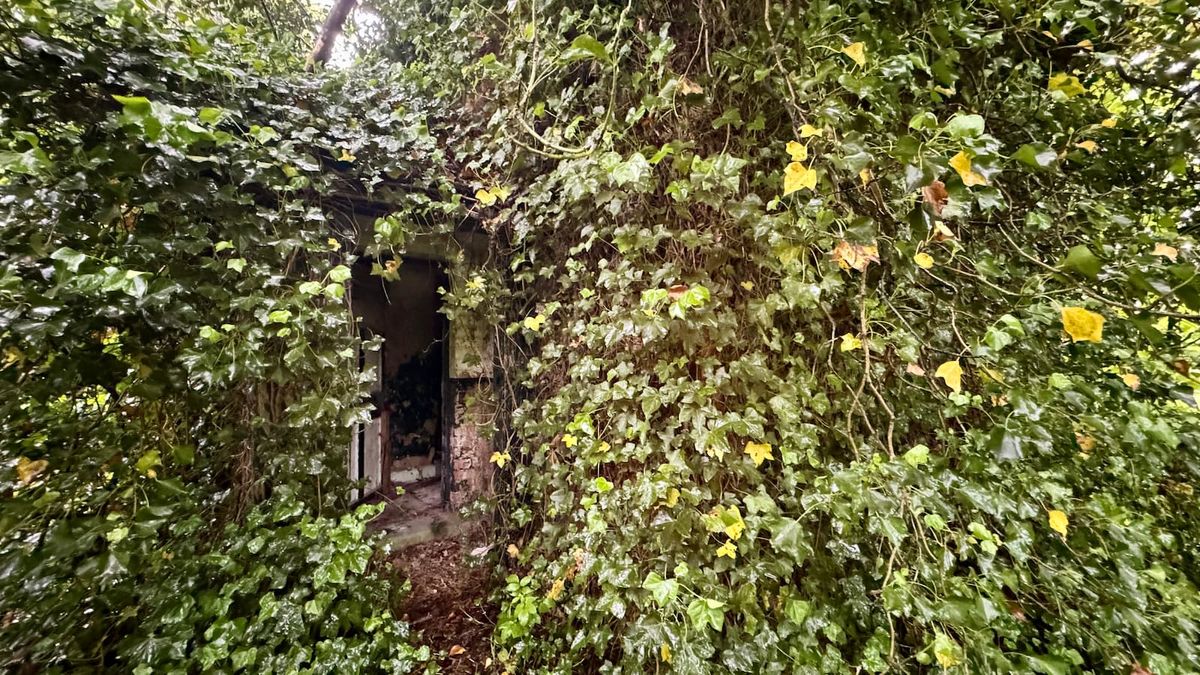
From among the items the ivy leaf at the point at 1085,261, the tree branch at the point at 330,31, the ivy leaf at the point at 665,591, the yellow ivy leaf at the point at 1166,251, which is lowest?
the ivy leaf at the point at 665,591

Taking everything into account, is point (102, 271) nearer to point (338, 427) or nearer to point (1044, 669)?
point (338, 427)

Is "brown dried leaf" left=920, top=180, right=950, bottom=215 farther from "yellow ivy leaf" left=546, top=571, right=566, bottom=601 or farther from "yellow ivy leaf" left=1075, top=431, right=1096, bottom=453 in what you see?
"yellow ivy leaf" left=546, top=571, right=566, bottom=601

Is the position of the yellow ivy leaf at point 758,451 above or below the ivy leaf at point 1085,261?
below

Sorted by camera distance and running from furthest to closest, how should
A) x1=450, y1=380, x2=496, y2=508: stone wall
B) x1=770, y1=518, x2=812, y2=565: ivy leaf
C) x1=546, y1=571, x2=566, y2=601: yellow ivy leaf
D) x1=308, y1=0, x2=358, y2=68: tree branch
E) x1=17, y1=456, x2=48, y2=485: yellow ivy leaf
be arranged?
x1=450, y1=380, x2=496, y2=508: stone wall, x1=308, y1=0, x2=358, y2=68: tree branch, x1=546, y1=571, x2=566, y2=601: yellow ivy leaf, x1=17, y1=456, x2=48, y2=485: yellow ivy leaf, x1=770, y1=518, x2=812, y2=565: ivy leaf

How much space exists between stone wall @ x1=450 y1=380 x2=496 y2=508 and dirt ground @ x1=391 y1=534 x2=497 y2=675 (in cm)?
31

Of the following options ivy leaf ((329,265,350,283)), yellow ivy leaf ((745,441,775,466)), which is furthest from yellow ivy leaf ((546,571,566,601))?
ivy leaf ((329,265,350,283))

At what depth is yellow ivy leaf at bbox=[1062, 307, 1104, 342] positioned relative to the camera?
89cm

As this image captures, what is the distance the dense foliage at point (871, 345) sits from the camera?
3.61ft

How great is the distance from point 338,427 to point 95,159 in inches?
45.8

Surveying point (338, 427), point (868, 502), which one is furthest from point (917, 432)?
point (338, 427)

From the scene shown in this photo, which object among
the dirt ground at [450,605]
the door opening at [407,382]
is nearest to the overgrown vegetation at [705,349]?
the dirt ground at [450,605]

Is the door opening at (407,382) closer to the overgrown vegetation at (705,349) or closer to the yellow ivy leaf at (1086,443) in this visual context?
the overgrown vegetation at (705,349)

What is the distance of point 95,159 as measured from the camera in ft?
4.29

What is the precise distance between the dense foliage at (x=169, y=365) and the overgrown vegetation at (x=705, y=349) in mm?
12
